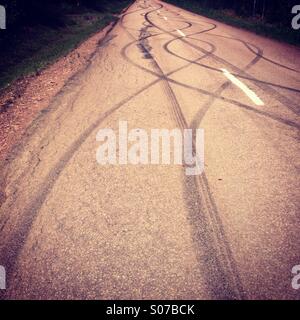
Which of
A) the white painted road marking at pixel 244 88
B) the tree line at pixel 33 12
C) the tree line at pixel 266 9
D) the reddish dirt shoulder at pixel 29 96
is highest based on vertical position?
the tree line at pixel 266 9

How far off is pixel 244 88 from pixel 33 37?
11433mm

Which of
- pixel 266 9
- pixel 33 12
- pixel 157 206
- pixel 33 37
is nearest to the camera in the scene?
pixel 157 206

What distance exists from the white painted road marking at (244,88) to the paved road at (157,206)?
50mm

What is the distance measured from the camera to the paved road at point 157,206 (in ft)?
8.33

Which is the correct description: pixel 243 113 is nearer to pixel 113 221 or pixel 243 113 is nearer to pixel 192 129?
pixel 192 129

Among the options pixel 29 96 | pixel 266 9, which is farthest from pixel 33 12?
pixel 266 9

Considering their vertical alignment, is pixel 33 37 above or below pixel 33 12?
below

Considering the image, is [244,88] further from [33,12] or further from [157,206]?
[33,12]

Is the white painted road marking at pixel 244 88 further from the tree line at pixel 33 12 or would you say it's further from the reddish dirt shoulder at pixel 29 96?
the tree line at pixel 33 12

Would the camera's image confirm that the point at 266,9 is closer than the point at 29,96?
No

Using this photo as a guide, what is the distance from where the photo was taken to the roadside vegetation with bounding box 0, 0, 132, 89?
9156mm

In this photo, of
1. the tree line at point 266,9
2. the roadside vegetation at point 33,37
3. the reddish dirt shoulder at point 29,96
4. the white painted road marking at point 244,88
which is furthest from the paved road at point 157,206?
the tree line at point 266,9

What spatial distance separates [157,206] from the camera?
3.28m

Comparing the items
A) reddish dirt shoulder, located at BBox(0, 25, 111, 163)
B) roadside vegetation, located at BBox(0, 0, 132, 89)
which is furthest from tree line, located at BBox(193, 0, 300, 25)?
reddish dirt shoulder, located at BBox(0, 25, 111, 163)
